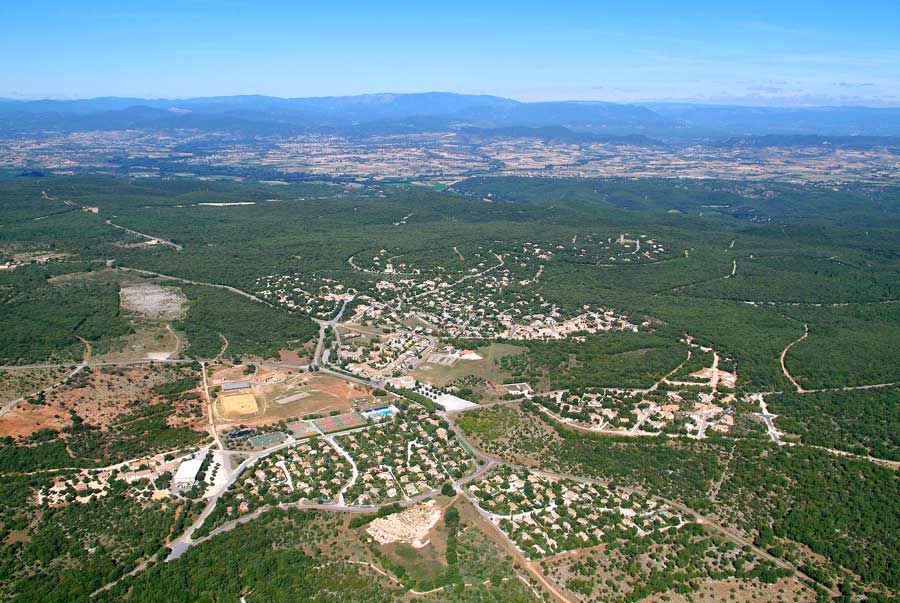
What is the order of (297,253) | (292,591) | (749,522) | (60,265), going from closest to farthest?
(292,591) → (749,522) → (60,265) → (297,253)

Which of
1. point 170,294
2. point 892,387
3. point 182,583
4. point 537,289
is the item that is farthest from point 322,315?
point 892,387

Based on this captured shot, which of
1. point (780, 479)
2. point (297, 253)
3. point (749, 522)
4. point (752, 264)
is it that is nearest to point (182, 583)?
point (749, 522)

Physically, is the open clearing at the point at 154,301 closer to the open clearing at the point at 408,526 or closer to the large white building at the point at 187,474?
the large white building at the point at 187,474

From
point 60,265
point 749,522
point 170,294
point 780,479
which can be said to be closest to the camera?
point 749,522

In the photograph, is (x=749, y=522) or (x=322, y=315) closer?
(x=749, y=522)

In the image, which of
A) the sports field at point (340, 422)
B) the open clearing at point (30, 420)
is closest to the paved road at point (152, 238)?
the open clearing at point (30, 420)

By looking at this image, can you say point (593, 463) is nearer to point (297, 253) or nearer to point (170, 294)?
point (170, 294)

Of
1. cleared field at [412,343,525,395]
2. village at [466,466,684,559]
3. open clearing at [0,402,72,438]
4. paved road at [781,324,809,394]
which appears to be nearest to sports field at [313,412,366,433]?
cleared field at [412,343,525,395]
